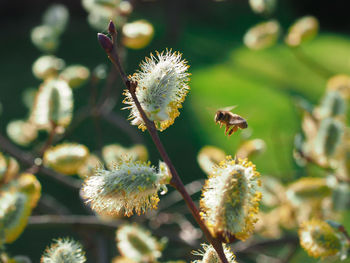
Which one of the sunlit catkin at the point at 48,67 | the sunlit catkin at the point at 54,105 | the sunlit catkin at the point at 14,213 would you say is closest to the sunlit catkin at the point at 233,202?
the sunlit catkin at the point at 14,213

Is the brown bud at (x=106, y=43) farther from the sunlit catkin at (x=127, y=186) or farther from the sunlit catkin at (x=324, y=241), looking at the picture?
the sunlit catkin at (x=324, y=241)

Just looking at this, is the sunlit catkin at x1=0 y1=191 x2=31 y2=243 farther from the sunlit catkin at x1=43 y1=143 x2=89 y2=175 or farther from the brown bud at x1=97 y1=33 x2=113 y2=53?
the brown bud at x1=97 y1=33 x2=113 y2=53

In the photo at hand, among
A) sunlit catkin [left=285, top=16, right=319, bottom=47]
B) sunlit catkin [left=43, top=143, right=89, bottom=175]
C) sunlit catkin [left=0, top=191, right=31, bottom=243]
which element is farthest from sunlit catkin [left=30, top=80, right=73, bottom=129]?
sunlit catkin [left=285, top=16, right=319, bottom=47]

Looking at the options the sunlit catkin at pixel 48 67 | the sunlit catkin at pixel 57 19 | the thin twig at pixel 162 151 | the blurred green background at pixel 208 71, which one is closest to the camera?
the thin twig at pixel 162 151

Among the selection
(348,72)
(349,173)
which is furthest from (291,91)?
(349,173)

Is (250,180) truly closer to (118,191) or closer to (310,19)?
(118,191)

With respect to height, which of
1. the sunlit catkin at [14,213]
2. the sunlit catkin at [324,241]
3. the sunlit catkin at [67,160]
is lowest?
the sunlit catkin at [324,241]
